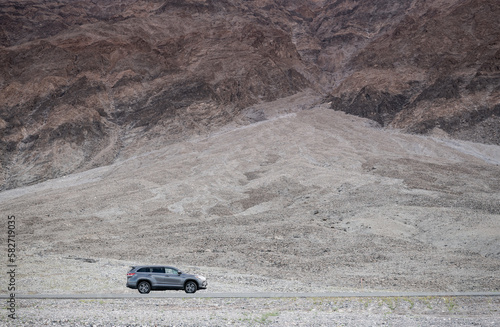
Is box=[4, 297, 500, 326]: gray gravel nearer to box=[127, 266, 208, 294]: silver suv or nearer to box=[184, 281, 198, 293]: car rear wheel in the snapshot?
box=[184, 281, 198, 293]: car rear wheel

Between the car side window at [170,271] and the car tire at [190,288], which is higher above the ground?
the car side window at [170,271]

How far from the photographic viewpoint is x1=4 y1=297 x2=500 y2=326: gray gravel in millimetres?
14828

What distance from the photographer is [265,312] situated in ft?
54.6

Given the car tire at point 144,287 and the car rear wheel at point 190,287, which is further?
the car rear wheel at point 190,287

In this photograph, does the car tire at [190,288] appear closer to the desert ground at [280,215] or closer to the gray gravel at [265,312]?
the gray gravel at [265,312]

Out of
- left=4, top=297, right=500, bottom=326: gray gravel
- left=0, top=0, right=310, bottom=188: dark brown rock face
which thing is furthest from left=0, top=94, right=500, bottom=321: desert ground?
left=0, top=0, right=310, bottom=188: dark brown rock face

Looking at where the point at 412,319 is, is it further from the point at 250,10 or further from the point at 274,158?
the point at 250,10

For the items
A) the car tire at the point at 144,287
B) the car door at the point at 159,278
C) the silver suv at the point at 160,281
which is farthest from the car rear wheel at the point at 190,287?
the car tire at the point at 144,287

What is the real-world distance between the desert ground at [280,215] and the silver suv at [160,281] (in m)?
1.20

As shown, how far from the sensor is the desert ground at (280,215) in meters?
28.1

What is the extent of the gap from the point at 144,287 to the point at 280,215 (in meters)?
30.5

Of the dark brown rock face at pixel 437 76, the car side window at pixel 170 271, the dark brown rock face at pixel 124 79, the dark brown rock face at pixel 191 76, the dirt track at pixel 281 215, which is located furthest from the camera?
the dark brown rock face at pixel 124 79

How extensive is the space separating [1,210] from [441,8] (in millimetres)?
144383

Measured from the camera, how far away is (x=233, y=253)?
35.5 m
